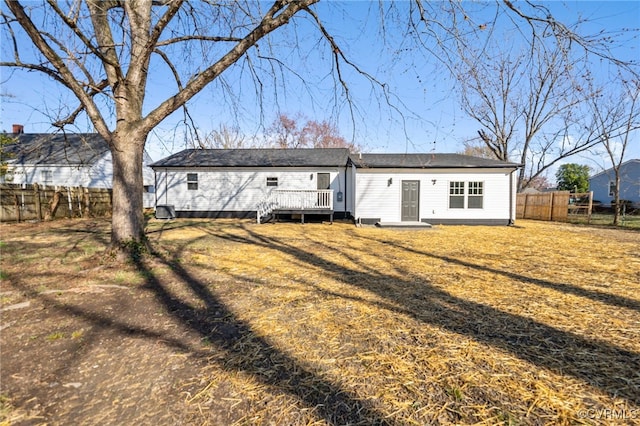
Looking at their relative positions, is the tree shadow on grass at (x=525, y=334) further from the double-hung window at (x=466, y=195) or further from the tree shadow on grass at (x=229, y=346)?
the double-hung window at (x=466, y=195)

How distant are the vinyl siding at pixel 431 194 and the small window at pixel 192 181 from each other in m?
9.66

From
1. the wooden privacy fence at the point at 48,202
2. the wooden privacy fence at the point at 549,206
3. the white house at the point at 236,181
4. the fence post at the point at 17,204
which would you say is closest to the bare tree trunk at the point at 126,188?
the wooden privacy fence at the point at 48,202

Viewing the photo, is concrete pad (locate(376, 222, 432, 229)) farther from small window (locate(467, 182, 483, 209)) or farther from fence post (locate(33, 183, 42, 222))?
fence post (locate(33, 183, 42, 222))

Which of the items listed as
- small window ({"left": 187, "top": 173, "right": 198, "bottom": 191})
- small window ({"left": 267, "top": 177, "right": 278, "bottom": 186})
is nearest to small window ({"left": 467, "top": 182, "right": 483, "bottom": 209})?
small window ({"left": 267, "top": 177, "right": 278, "bottom": 186})

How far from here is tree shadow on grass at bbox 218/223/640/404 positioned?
7.06 feet

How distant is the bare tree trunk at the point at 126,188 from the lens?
5398mm

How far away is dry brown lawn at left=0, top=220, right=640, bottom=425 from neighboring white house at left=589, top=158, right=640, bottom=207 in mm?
30613

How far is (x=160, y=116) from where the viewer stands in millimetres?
5359

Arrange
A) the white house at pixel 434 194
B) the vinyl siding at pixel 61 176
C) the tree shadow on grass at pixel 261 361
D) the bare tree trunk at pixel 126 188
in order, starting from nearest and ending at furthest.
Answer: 1. the tree shadow on grass at pixel 261 361
2. the bare tree trunk at pixel 126 188
3. the white house at pixel 434 194
4. the vinyl siding at pixel 61 176

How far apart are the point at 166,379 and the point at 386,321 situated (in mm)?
2083

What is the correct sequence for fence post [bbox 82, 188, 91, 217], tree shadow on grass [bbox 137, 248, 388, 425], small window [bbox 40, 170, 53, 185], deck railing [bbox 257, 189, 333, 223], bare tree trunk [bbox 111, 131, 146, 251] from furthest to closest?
small window [bbox 40, 170, 53, 185] < fence post [bbox 82, 188, 91, 217] < deck railing [bbox 257, 189, 333, 223] < bare tree trunk [bbox 111, 131, 146, 251] < tree shadow on grass [bbox 137, 248, 388, 425]

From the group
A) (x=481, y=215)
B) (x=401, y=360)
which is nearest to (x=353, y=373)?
(x=401, y=360)

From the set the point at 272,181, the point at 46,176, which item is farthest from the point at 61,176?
the point at 272,181

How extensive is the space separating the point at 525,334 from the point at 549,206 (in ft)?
59.4
